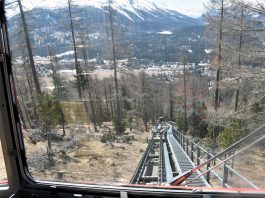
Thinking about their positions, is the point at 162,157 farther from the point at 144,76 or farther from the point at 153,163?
the point at 144,76

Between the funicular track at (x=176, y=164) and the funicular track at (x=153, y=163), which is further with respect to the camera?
the funicular track at (x=153, y=163)

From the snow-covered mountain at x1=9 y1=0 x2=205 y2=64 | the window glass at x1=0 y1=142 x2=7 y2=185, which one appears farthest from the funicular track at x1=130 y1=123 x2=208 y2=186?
the snow-covered mountain at x1=9 y1=0 x2=205 y2=64

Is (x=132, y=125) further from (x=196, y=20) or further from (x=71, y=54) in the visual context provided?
(x=196, y=20)

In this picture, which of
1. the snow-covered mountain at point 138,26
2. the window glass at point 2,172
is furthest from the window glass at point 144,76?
the window glass at point 2,172

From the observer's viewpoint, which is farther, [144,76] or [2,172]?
[144,76]

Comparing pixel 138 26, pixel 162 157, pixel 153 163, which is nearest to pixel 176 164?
pixel 153 163

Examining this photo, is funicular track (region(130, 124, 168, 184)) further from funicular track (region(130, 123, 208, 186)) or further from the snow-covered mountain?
the snow-covered mountain

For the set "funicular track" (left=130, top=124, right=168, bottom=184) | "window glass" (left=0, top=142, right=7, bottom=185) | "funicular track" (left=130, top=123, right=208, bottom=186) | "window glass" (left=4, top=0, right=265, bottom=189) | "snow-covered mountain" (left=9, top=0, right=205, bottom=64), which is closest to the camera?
"window glass" (left=0, top=142, right=7, bottom=185)

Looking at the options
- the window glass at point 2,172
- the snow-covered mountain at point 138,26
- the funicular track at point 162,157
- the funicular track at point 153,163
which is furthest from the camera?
the snow-covered mountain at point 138,26

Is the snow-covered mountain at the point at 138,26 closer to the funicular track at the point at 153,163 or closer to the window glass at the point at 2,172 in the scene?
the funicular track at the point at 153,163
